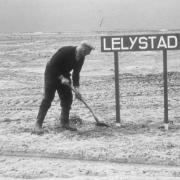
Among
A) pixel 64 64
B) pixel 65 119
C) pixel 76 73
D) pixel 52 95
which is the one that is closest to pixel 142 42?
pixel 76 73

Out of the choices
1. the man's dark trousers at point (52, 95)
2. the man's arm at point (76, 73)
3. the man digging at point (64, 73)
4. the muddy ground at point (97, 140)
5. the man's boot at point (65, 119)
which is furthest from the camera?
the man's boot at point (65, 119)

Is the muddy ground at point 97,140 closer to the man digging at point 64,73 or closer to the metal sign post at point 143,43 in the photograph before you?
Answer: the man digging at point 64,73

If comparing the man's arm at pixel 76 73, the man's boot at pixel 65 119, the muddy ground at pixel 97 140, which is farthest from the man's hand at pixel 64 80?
the muddy ground at pixel 97 140

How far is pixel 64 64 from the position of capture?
7.80 m

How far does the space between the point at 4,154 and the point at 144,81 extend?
856 centimetres

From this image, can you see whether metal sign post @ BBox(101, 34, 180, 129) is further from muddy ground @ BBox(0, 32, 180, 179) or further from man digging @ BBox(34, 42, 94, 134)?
muddy ground @ BBox(0, 32, 180, 179)

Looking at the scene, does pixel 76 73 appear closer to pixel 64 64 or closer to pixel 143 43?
pixel 64 64

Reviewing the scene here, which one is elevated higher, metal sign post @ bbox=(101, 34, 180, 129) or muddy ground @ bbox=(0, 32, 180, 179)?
metal sign post @ bbox=(101, 34, 180, 129)

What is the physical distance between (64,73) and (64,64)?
19 cm

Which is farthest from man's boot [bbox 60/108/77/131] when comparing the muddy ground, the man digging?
the muddy ground

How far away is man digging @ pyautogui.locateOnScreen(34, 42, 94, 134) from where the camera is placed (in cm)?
765

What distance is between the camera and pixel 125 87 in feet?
45.1

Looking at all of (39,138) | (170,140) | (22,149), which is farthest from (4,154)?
(170,140)

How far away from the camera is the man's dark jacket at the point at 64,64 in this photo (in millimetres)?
7668
